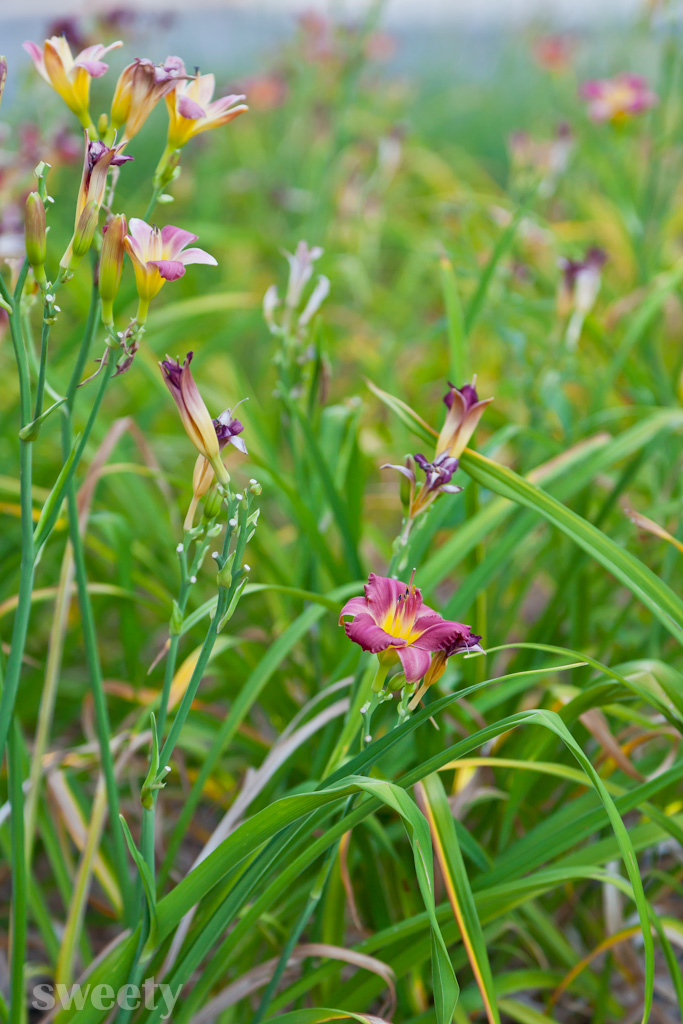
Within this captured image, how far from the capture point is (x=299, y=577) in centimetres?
138

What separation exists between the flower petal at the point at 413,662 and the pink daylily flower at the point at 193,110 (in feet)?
1.74

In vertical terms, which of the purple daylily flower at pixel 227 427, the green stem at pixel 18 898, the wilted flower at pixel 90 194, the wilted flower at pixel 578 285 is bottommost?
the green stem at pixel 18 898

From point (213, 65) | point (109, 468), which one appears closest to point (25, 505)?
point (109, 468)

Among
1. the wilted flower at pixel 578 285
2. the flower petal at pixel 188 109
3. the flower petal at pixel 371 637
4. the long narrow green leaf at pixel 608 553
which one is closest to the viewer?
the flower petal at pixel 371 637

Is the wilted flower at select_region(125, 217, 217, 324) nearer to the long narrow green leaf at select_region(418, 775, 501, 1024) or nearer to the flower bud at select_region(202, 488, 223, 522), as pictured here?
the flower bud at select_region(202, 488, 223, 522)

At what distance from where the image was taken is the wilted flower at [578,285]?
147 cm

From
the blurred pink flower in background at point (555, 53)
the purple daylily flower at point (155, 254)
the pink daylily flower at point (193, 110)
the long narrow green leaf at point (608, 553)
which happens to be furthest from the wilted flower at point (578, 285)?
the blurred pink flower in background at point (555, 53)

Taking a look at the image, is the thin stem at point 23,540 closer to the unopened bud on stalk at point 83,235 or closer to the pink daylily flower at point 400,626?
the unopened bud on stalk at point 83,235

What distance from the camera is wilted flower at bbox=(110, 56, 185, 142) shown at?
0.78m

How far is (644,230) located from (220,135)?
109 inches

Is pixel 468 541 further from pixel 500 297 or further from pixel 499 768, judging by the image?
pixel 500 297

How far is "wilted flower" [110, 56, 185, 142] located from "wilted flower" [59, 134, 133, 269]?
5 cm

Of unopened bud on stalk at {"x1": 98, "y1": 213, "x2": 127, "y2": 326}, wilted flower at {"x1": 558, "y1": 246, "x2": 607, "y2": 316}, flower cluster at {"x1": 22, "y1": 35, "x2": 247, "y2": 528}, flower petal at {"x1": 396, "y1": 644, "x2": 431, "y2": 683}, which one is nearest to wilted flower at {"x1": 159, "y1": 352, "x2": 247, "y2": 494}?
flower cluster at {"x1": 22, "y1": 35, "x2": 247, "y2": 528}

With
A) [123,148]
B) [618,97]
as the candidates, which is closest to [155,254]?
[123,148]
